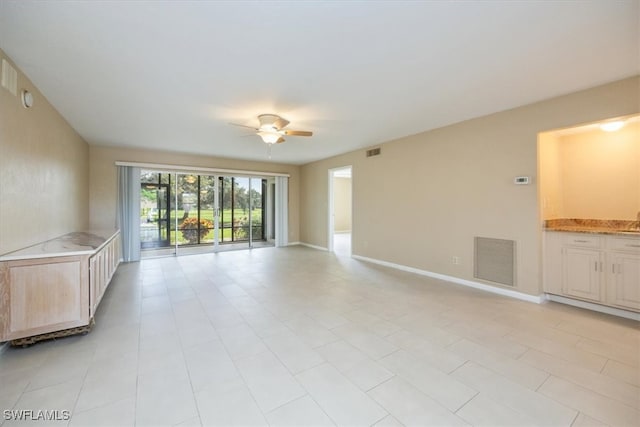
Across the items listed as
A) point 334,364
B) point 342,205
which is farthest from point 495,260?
point 342,205

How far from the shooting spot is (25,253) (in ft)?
7.75

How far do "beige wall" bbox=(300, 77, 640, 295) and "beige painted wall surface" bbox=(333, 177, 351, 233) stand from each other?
5165 mm

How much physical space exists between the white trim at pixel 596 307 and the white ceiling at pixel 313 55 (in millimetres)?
2546

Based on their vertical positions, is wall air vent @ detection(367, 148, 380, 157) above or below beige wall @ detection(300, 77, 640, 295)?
above

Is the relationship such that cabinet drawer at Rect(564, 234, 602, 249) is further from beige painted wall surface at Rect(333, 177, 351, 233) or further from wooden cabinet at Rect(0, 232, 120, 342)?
beige painted wall surface at Rect(333, 177, 351, 233)

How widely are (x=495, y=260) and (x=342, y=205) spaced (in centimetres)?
807

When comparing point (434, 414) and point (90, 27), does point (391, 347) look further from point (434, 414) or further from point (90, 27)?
point (90, 27)

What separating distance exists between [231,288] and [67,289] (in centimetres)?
188

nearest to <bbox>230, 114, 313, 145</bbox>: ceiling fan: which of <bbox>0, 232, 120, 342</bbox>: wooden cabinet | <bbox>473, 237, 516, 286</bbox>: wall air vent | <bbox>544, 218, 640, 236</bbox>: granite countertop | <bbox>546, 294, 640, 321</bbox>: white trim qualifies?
<bbox>0, 232, 120, 342</bbox>: wooden cabinet

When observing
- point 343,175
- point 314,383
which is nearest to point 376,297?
point 314,383

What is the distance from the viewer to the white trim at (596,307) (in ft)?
9.62

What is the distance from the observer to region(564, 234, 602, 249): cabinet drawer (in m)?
3.13

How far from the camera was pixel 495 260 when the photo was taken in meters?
3.79

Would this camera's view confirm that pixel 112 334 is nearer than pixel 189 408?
No
